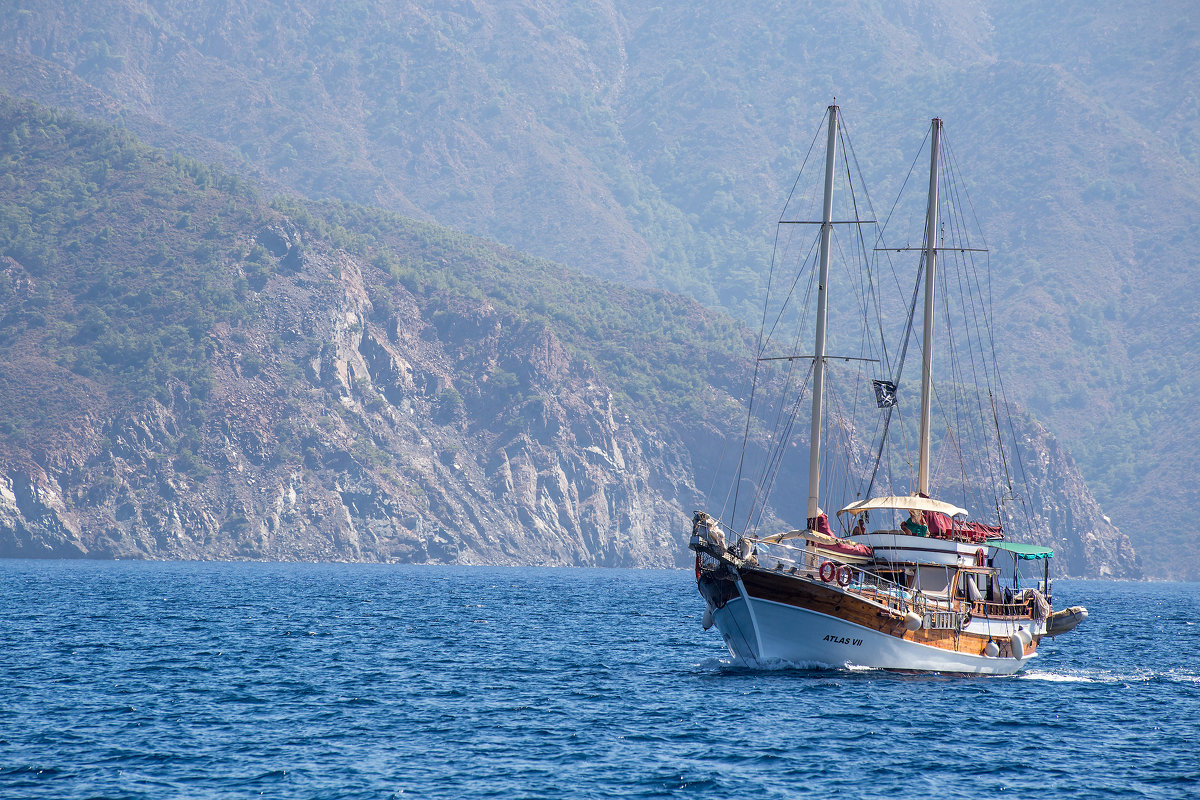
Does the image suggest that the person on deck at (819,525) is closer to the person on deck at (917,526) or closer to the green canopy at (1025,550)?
the person on deck at (917,526)

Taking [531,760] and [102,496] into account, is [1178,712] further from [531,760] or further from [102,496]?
[102,496]

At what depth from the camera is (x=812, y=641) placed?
4941cm

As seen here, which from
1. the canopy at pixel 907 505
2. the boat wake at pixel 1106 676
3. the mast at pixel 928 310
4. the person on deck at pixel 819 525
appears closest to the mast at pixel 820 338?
the person on deck at pixel 819 525

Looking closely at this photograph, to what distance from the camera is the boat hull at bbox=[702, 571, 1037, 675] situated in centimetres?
4822

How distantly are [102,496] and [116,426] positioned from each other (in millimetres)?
13288

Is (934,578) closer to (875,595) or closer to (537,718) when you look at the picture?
(875,595)

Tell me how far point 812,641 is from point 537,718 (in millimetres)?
12191

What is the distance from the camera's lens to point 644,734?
128ft

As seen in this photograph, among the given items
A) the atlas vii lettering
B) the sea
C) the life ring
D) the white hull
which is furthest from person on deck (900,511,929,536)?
the atlas vii lettering

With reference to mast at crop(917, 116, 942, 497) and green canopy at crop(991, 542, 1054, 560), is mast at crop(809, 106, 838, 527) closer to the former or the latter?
mast at crop(917, 116, 942, 497)

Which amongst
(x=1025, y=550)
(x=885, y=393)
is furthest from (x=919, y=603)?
(x=885, y=393)

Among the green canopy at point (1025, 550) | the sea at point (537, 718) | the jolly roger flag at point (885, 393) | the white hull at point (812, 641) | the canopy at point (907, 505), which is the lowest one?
the sea at point (537, 718)

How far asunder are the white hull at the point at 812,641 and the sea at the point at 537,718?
0.60 meters

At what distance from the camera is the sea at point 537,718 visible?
3331cm
